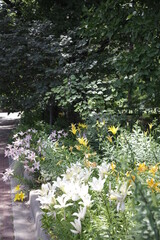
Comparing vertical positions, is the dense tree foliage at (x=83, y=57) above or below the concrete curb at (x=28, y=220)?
above

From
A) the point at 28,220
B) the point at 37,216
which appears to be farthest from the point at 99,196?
the point at 28,220

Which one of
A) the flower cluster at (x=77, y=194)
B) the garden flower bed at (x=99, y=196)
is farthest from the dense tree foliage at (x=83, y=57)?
the flower cluster at (x=77, y=194)

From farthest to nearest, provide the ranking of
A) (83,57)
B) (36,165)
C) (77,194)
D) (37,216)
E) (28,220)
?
(83,57) < (36,165) < (28,220) < (37,216) < (77,194)

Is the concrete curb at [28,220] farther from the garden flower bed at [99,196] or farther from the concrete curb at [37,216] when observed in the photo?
the garden flower bed at [99,196]

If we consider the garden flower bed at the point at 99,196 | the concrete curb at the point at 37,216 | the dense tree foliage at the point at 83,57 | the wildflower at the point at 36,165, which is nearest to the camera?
the garden flower bed at the point at 99,196

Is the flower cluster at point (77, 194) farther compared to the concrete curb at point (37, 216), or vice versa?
the concrete curb at point (37, 216)

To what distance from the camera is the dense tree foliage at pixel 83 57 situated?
5.63m

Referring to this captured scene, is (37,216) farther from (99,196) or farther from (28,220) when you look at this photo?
(99,196)

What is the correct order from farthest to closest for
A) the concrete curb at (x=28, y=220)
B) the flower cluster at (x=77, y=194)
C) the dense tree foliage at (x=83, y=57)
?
1. the dense tree foliage at (x=83, y=57)
2. the concrete curb at (x=28, y=220)
3. the flower cluster at (x=77, y=194)

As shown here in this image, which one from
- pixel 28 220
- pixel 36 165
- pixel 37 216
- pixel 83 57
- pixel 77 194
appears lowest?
pixel 28 220

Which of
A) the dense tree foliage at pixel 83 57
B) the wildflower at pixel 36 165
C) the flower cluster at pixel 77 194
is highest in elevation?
the dense tree foliage at pixel 83 57

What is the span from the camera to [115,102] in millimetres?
7031

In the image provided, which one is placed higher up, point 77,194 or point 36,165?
point 77,194

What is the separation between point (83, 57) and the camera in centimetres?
831
